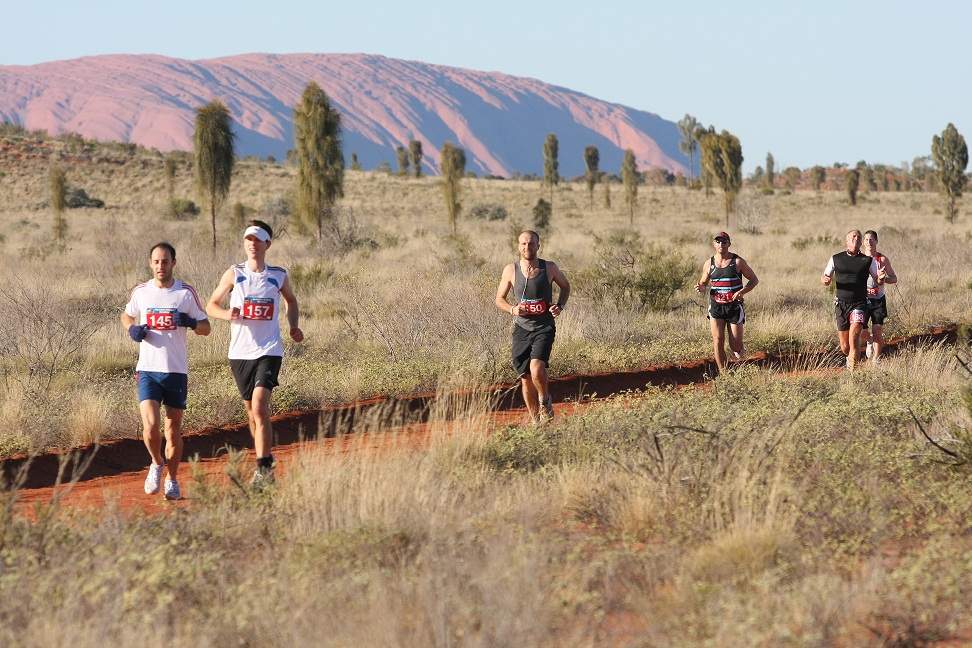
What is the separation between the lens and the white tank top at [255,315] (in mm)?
7984

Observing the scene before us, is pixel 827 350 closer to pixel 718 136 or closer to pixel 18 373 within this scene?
pixel 18 373

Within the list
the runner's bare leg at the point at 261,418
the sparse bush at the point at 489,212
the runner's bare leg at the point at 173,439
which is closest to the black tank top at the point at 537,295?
the runner's bare leg at the point at 261,418

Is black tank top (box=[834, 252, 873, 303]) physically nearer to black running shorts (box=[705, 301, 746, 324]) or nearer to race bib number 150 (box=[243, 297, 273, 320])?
black running shorts (box=[705, 301, 746, 324])

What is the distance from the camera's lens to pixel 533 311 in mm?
9867

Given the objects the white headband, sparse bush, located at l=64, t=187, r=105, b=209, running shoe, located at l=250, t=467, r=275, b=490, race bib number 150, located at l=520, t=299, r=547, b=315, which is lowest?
running shoe, located at l=250, t=467, r=275, b=490

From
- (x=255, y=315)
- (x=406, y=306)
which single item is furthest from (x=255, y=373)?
(x=406, y=306)

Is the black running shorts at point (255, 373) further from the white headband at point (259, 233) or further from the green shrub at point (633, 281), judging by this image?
the green shrub at point (633, 281)

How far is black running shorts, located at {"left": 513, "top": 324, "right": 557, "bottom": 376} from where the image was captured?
9.88 meters

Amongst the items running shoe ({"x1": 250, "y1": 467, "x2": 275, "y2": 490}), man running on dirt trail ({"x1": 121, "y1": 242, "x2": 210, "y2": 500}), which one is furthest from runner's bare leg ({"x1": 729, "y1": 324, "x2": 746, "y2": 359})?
man running on dirt trail ({"x1": 121, "y1": 242, "x2": 210, "y2": 500})

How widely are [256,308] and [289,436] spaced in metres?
3.17

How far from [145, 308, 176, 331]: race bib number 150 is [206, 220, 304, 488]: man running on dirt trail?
0.32 m

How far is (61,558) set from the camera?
5430 millimetres

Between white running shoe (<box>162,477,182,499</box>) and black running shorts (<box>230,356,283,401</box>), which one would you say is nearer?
white running shoe (<box>162,477,182,499</box>)

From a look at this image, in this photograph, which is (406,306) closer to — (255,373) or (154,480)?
(255,373)
